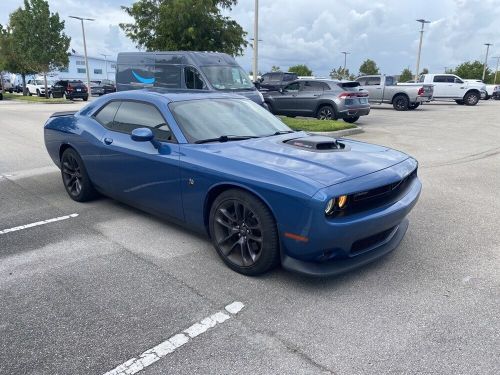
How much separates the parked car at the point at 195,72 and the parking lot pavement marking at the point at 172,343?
389 inches

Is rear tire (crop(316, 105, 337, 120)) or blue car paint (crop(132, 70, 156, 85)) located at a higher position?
blue car paint (crop(132, 70, 156, 85))

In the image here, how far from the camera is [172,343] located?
2684mm

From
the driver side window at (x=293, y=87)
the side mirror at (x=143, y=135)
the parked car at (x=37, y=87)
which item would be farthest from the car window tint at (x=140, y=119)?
the parked car at (x=37, y=87)

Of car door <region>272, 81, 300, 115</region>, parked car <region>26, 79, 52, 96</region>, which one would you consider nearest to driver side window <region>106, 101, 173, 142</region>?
car door <region>272, 81, 300, 115</region>

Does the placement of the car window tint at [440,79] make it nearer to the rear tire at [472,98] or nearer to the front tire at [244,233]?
the rear tire at [472,98]

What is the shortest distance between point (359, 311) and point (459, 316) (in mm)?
685

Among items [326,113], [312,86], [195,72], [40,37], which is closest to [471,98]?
[312,86]

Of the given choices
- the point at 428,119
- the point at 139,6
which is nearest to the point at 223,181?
the point at 428,119

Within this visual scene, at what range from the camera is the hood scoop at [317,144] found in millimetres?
3903

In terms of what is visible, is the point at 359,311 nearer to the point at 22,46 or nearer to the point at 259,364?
the point at 259,364

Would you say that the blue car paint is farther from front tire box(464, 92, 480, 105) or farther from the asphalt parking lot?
front tire box(464, 92, 480, 105)

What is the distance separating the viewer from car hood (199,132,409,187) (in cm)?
326

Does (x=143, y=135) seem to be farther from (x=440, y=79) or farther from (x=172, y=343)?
(x=440, y=79)

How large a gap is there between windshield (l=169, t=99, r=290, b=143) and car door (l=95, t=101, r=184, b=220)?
20 cm
